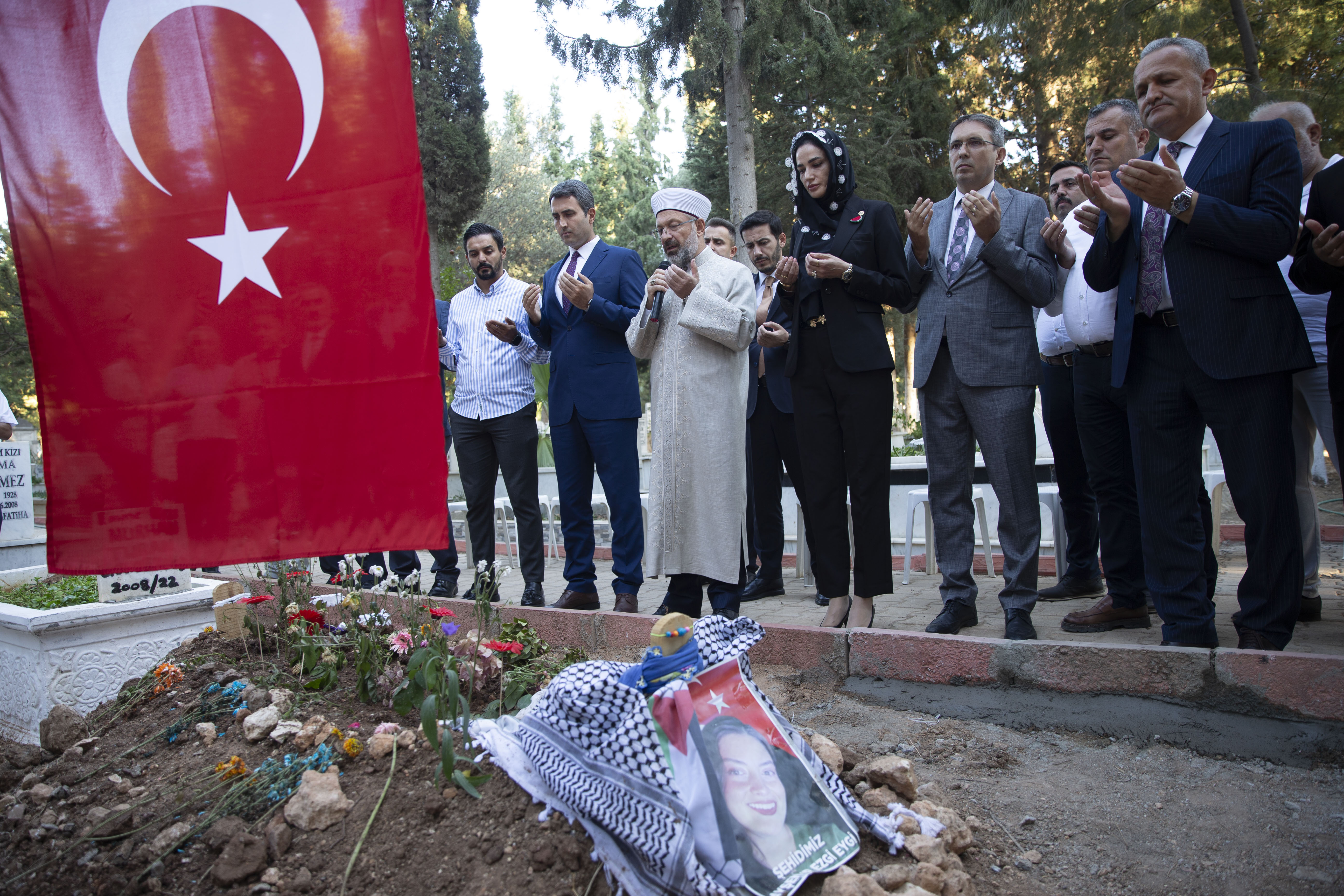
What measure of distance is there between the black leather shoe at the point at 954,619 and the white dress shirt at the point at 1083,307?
129 centimetres

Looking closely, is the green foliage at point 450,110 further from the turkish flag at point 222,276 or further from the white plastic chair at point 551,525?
the turkish flag at point 222,276

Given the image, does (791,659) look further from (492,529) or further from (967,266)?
(492,529)

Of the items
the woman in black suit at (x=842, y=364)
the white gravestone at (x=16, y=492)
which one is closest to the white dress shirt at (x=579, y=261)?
the woman in black suit at (x=842, y=364)

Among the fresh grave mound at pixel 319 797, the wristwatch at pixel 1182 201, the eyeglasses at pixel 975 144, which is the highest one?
the eyeglasses at pixel 975 144

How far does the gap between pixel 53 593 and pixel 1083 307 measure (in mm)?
5119

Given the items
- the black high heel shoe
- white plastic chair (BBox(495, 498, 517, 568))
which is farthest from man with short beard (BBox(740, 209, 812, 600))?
white plastic chair (BBox(495, 498, 517, 568))

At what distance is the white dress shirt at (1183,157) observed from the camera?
322cm

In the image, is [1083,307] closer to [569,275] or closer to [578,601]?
[569,275]

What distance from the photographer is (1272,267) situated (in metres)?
3.05

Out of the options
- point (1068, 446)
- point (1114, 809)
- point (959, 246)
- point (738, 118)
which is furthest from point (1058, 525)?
point (738, 118)

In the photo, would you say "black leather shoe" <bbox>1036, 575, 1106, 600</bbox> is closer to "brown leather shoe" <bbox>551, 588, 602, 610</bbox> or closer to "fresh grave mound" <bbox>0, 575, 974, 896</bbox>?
"brown leather shoe" <bbox>551, 588, 602, 610</bbox>

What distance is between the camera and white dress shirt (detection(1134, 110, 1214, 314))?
322cm

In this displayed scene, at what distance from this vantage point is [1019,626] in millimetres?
3580

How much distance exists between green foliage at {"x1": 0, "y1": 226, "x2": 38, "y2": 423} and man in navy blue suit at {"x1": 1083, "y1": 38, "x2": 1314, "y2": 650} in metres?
19.4
